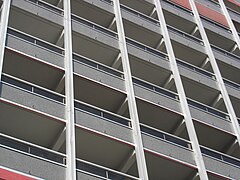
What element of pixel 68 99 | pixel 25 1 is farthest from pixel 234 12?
pixel 68 99

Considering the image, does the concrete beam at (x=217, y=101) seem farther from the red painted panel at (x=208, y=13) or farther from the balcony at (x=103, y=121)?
the red painted panel at (x=208, y=13)

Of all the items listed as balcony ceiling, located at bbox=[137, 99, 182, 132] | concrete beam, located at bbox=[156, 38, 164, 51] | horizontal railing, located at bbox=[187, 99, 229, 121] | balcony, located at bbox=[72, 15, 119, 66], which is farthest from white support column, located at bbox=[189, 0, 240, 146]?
balcony, located at bbox=[72, 15, 119, 66]

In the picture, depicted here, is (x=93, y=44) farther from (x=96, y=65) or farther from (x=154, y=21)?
(x=154, y=21)

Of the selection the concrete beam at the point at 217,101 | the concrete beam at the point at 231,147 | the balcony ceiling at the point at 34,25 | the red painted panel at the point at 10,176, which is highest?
the concrete beam at the point at 217,101

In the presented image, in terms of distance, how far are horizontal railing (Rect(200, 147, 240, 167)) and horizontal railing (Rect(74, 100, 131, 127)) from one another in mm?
3544

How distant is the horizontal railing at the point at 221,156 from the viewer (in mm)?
21234

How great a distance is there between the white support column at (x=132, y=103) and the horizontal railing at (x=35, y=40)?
2.97 meters

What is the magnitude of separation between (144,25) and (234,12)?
9790 mm

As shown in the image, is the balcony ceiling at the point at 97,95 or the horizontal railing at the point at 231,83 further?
the horizontal railing at the point at 231,83

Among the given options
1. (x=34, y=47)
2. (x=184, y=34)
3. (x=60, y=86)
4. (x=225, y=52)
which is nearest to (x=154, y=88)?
(x=60, y=86)

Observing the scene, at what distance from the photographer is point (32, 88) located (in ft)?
61.5

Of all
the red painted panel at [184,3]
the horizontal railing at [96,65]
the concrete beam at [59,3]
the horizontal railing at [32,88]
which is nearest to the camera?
the horizontal railing at [32,88]

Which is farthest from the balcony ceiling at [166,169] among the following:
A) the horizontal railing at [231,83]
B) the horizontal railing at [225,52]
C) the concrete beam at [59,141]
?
the horizontal railing at [225,52]

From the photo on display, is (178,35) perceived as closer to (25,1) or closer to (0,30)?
(25,1)
